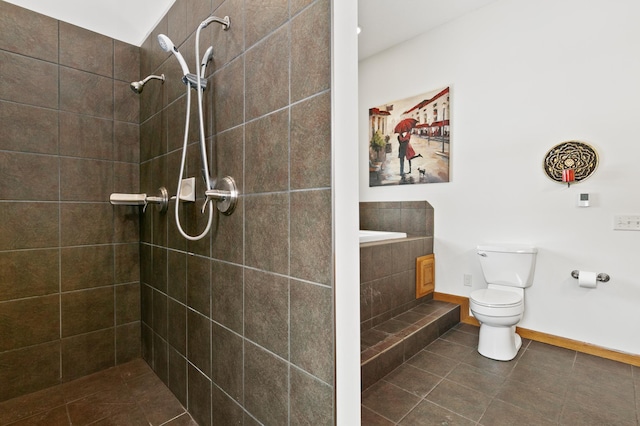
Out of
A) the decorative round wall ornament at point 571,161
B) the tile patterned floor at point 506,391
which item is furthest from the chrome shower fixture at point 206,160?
the decorative round wall ornament at point 571,161

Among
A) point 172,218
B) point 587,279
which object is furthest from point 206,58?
point 587,279

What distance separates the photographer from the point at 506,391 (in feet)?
5.72

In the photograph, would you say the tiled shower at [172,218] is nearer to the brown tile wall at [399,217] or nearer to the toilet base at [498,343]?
the toilet base at [498,343]

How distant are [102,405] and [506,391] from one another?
7.58ft

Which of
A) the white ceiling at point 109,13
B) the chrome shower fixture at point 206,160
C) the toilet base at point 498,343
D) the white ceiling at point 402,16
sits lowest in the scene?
the toilet base at point 498,343

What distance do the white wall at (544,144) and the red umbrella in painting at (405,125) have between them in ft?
1.08

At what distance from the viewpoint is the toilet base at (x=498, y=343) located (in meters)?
2.12

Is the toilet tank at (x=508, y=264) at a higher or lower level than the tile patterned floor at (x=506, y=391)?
higher

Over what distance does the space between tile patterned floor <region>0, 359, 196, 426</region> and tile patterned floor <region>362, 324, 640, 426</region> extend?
1100mm

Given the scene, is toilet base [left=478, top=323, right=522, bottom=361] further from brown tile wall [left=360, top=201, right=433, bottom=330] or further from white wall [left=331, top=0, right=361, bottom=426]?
white wall [left=331, top=0, right=361, bottom=426]

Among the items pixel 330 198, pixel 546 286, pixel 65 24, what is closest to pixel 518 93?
pixel 546 286

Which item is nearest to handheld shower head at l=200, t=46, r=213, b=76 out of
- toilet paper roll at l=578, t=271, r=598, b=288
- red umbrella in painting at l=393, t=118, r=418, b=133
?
red umbrella in painting at l=393, t=118, r=418, b=133

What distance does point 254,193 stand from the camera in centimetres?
116

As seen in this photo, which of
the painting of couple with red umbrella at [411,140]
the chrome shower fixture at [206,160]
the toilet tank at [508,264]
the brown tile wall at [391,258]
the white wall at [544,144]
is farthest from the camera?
the painting of couple with red umbrella at [411,140]
